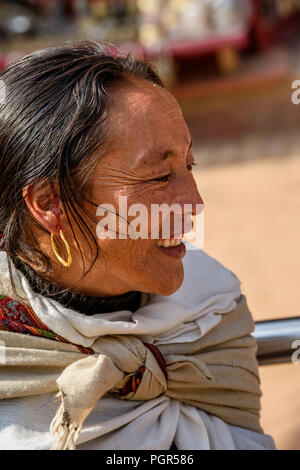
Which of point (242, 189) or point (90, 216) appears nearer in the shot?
point (90, 216)

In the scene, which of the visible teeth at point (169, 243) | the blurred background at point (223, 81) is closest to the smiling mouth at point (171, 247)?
the visible teeth at point (169, 243)

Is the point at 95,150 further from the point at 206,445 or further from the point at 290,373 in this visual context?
the point at 290,373

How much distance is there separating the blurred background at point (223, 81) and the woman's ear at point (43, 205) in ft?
10.9

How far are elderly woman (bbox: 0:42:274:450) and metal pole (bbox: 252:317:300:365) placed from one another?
4.8 inches

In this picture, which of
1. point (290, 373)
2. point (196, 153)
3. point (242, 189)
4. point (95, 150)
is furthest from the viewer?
point (196, 153)

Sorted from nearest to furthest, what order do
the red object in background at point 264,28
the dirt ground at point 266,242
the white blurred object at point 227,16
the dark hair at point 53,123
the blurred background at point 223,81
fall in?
the dark hair at point 53,123 < the dirt ground at point 266,242 < the blurred background at point 223,81 < the white blurred object at point 227,16 < the red object in background at point 264,28

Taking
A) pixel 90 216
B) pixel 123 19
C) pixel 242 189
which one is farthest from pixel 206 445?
pixel 123 19

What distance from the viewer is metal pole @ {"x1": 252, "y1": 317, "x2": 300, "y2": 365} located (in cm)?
141

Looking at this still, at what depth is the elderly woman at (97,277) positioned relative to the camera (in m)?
1.13

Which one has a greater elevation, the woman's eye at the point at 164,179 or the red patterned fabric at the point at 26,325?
the woman's eye at the point at 164,179

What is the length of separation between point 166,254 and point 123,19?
263 inches

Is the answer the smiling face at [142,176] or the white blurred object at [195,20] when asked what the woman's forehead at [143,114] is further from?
the white blurred object at [195,20]

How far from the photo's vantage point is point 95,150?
44.0 inches

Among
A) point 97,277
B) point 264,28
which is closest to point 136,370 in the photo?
point 97,277
